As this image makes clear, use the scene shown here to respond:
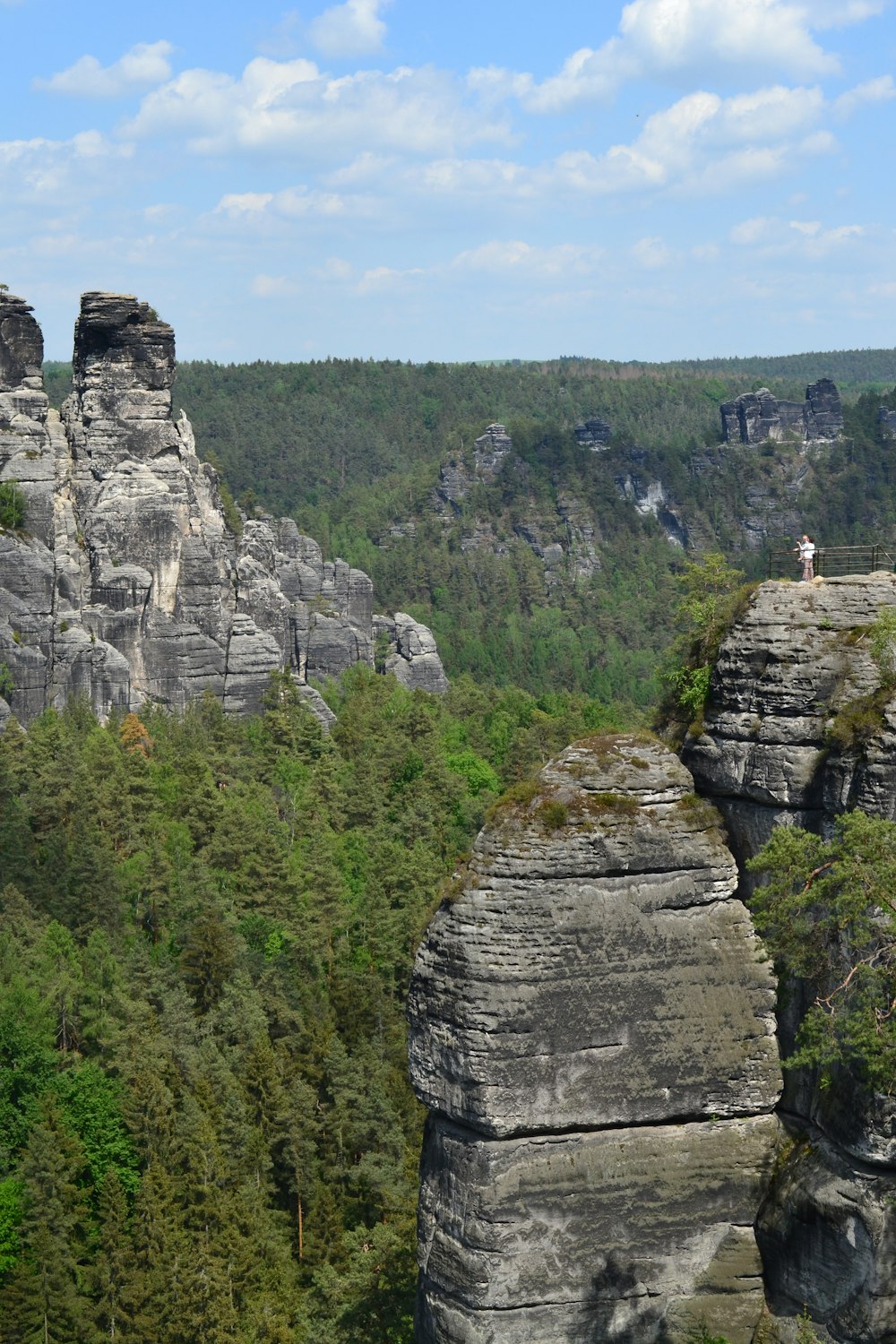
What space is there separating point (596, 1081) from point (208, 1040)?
89.2 feet

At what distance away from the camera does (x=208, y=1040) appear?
47969 millimetres

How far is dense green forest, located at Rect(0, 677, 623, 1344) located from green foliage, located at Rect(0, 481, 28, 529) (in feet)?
46.5

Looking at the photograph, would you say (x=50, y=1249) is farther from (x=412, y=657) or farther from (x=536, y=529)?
(x=536, y=529)

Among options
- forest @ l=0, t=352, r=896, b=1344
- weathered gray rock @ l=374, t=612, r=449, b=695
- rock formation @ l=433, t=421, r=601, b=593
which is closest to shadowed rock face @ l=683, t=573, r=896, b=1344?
forest @ l=0, t=352, r=896, b=1344

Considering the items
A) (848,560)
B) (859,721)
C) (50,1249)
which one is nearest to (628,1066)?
(859,721)

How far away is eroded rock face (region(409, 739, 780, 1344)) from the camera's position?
2236 cm

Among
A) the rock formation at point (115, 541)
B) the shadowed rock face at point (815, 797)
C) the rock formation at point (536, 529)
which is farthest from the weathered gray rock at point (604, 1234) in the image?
the rock formation at point (536, 529)

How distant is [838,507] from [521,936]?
17115 cm

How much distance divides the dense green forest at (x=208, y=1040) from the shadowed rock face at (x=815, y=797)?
9.55m

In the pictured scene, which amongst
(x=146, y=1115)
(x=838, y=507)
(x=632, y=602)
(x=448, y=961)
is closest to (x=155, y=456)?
(x=146, y=1115)

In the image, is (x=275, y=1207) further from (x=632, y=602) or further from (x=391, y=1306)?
(x=632, y=602)

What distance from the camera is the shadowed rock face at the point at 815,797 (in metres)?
21.2

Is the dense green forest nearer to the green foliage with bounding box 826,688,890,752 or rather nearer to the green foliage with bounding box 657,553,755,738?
the green foliage with bounding box 657,553,755,738

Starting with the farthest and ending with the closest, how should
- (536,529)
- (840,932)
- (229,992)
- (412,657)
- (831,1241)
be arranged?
(536,529) → (412,657) → (229,992) → (840,932) → (831,1241)
